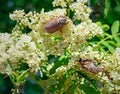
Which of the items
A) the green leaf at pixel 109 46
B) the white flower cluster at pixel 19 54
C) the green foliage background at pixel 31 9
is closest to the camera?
the white flower cluster at pixel 19 54

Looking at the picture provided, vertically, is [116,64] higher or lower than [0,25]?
lower

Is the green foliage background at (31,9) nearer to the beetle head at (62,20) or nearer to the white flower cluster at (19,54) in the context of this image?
the beetle head at (62,20)

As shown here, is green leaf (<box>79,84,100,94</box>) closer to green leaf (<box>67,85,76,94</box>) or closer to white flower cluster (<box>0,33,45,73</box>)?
green leaf (<box>67,85,76,94</box>)

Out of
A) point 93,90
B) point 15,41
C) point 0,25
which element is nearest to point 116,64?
point 93,90

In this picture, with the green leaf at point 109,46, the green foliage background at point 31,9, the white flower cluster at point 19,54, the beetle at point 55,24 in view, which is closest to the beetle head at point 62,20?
the beetle at point 55,24

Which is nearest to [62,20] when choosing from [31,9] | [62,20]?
[62,20]

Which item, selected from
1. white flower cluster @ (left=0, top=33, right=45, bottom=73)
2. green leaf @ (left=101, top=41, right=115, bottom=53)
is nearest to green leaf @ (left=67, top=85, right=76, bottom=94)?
white flower cluster @ (left=0, top=33, right=45, bottom=73)

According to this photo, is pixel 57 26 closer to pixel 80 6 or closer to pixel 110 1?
pixel 80 6

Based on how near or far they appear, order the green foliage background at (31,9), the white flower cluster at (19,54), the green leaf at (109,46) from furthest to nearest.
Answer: the green foliage background at (31,9)
the green leaf at (109,46)
the white flower cluster at (19,54)

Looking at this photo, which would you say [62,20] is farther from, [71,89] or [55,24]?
[71,89]
